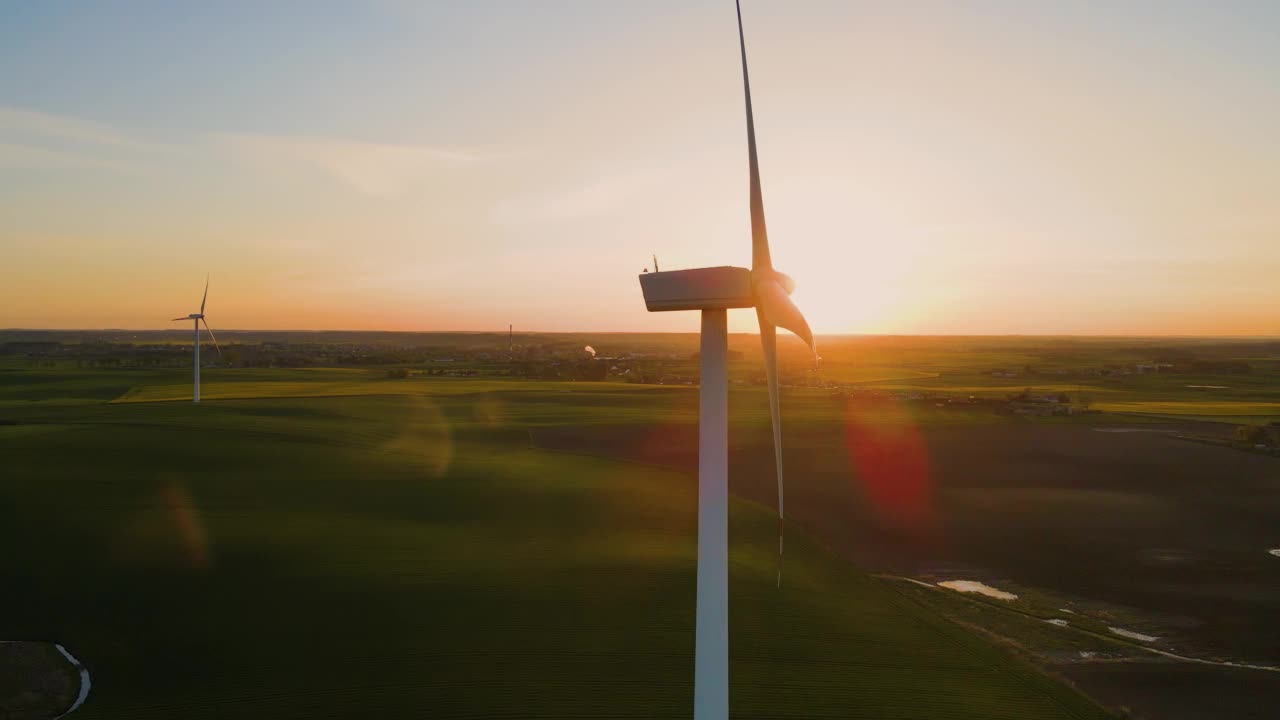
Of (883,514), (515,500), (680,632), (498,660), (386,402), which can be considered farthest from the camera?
(386,402)

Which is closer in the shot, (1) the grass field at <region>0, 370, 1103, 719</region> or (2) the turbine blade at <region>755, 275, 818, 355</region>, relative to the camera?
(2) the turbine blade at <region>755, 275, 818, 355</region>

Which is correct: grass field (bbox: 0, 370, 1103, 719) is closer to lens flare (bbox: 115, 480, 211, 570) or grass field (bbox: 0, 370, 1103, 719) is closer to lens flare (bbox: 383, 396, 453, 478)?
lens flare (bbox: 115, 480, 211, 570)

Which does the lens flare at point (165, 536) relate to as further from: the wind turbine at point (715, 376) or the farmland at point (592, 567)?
the wind turbine at point (715, 376)

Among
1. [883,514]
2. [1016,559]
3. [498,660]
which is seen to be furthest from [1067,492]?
[498,660]

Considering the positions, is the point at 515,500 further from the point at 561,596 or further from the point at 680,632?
the point at 680,632

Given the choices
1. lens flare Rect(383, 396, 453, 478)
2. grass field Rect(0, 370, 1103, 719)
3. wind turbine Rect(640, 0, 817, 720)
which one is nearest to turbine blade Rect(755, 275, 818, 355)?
wind turbine Rect(640, 0, 817, 720)

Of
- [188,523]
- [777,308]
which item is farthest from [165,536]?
[777,308]

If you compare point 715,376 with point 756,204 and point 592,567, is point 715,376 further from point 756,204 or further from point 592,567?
point 592,567
